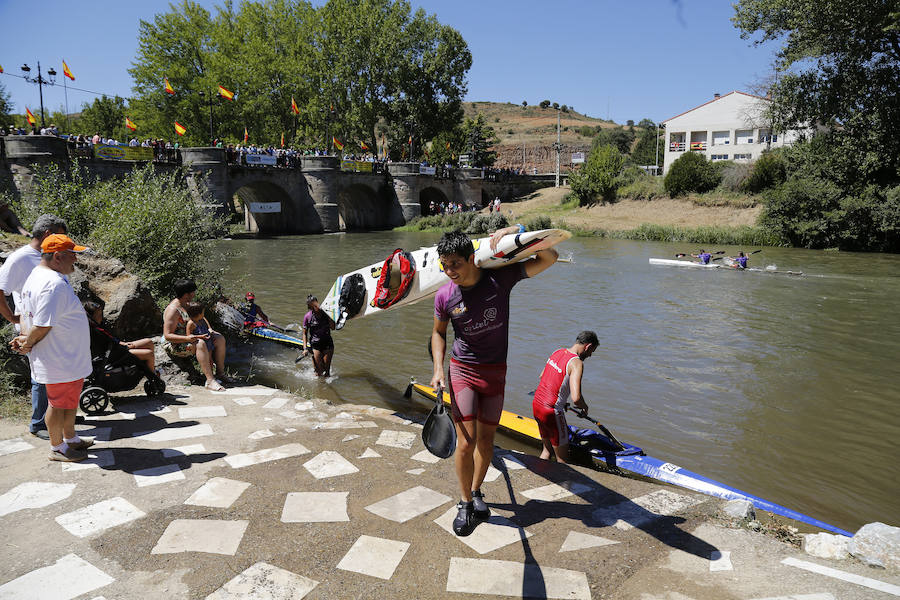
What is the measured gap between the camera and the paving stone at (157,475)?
14.7ft

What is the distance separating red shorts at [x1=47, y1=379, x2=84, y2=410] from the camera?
456cm

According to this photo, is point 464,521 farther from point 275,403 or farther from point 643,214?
point 643,214

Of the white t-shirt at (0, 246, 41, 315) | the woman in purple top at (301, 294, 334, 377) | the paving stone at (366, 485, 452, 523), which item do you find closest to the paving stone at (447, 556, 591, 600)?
the paving stone at (366, 485, 452, 523)

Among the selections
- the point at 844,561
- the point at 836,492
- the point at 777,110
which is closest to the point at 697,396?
the point at 836,492

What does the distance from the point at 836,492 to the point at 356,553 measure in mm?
5462

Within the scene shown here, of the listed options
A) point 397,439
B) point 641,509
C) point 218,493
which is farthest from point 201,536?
point 641,509

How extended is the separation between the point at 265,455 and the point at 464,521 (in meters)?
2.15

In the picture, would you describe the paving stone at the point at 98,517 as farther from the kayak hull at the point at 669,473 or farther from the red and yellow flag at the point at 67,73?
the red and yellow flag at the point at 67,73

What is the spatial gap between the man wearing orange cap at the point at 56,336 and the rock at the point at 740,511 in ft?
16.4

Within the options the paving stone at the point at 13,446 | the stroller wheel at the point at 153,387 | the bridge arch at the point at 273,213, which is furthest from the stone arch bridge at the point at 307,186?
the paving stone at the point at 13,446

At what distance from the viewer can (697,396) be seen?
9.38 m

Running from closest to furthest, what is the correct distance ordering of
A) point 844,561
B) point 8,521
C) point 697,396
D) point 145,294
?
point 844,561 → point 8,521 → point 145,294 → point 697,396

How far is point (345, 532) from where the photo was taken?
384 cm

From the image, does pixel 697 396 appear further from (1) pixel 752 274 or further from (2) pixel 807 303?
(1) pixel 752 274
